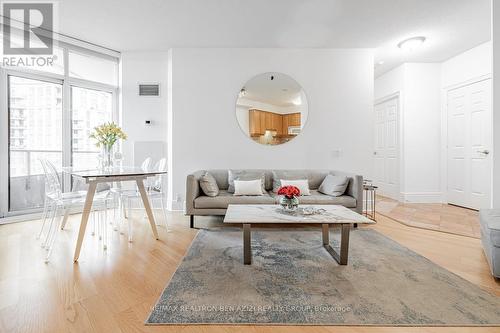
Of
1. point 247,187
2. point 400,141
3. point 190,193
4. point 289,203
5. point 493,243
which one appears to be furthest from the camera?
point 400,141

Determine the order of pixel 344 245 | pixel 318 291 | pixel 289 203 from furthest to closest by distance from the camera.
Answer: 1. pixel 289 203
2. pixel 344 245
3. pixel 318 291

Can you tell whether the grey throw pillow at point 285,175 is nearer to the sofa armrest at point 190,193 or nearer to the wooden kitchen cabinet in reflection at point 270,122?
the wooden kitchen cabinet in reflection at point 270,122

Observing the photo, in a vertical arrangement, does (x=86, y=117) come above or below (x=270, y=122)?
above

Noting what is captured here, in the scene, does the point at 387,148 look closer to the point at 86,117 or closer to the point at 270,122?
the point at 270,122

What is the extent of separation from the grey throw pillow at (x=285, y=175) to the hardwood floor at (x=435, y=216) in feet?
5.07

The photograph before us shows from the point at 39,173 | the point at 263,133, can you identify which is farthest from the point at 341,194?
the point at 39,173

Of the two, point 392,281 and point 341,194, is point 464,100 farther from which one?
point 392,281

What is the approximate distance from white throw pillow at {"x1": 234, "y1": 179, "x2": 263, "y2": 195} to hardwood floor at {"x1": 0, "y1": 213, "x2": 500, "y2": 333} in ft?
2.80

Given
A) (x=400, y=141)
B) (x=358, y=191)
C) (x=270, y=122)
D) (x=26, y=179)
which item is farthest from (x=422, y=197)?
(x=26, y=179)

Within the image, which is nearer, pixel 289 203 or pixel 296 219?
pixel 296 219

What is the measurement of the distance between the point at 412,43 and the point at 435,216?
2.82 meters

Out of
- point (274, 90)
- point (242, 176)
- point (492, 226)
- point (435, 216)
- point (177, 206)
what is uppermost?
point (274, 90)

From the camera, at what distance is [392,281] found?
6.80 ft

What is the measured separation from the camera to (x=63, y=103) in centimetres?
439
